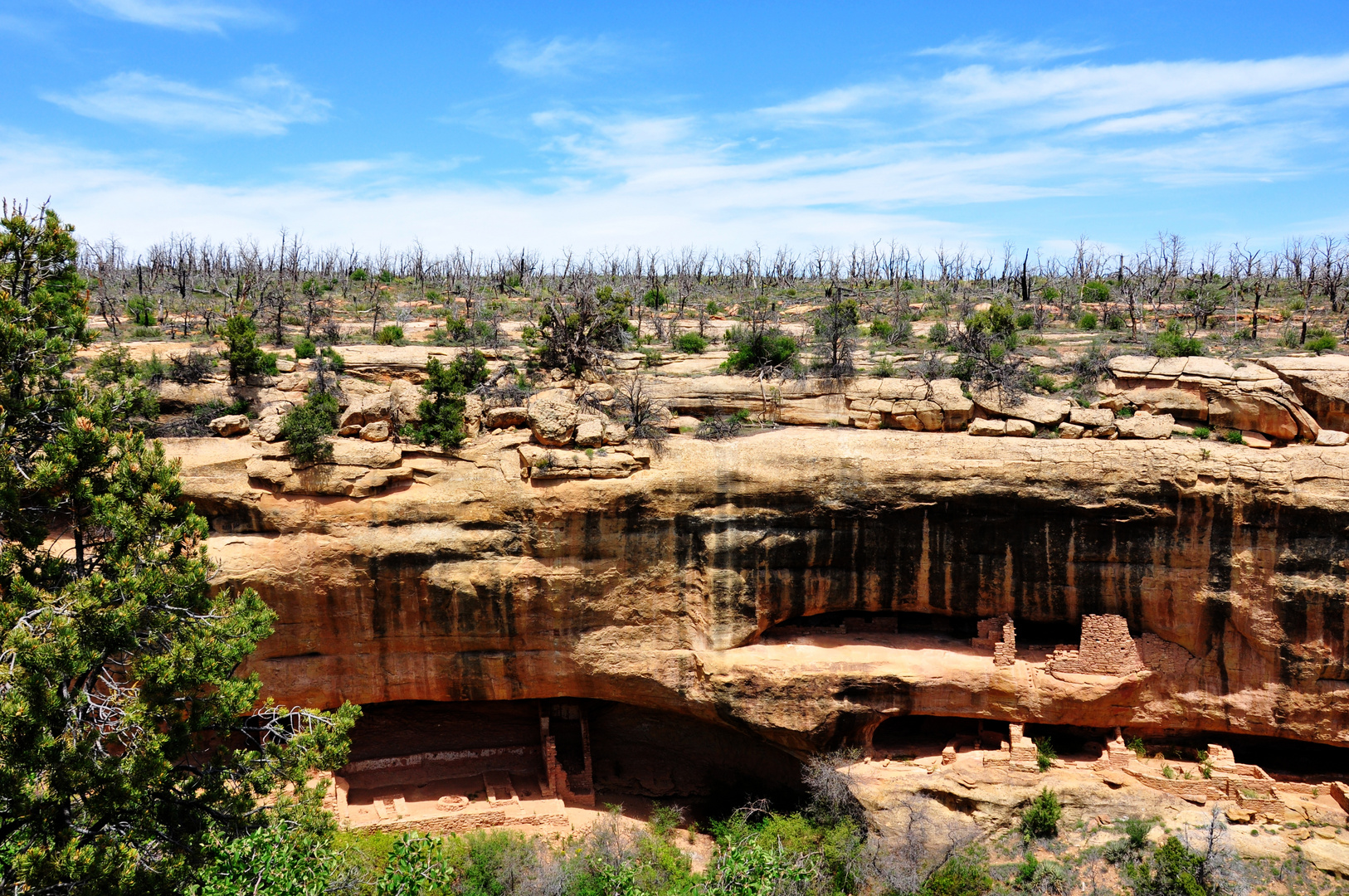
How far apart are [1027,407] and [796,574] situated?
6533 mm

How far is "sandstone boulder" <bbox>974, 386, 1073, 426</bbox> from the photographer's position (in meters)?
20.5

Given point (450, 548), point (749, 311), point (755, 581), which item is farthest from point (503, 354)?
point (749, 311)

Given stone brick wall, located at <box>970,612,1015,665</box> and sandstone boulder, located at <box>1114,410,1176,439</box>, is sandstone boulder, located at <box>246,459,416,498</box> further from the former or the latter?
sandstone boulder, located at <box>1114,410,1176,439</box>

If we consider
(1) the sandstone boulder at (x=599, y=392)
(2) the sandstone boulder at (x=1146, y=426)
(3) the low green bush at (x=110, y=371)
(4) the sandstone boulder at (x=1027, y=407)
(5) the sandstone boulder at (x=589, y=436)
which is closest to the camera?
(3) the low green bush at (x=110, y=371)

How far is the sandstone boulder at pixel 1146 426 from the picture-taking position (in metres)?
19.2

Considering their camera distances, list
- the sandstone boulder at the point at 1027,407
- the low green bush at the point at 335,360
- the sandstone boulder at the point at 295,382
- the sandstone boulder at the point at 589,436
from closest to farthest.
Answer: the sandstone boulder at the point at 589,436, the sandstone boulder at the point at 1027,407, the sandstone boulder at the point at 295,382, the low green bush at the point at 335,360

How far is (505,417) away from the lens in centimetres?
2066

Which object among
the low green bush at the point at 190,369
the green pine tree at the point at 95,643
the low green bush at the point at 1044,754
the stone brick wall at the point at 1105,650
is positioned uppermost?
the low green bush at the point at 190,369

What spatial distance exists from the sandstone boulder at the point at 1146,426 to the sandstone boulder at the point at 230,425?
18865 millimetres

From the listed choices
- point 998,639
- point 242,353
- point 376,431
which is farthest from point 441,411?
point 998,639

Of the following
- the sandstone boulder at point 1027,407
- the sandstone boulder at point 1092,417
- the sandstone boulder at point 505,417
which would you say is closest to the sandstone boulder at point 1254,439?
the sandstone boulder at point 1092,417

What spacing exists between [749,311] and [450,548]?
18.8m

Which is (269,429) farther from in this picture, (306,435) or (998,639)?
(998,639)

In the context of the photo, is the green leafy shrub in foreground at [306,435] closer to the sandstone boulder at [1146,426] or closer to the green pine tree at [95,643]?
the green pine tree at [95,643]
